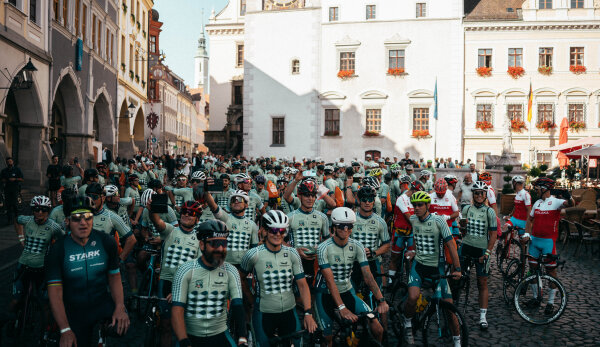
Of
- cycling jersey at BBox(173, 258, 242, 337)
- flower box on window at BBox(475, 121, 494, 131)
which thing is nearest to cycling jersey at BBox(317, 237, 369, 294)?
cycling jersey at BBox(173, 258, 242, 337)

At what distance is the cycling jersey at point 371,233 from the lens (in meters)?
7.18

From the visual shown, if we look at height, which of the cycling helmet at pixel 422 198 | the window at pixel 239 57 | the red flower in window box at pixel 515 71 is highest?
the window at pixel 239 57

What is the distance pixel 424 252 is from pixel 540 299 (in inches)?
101

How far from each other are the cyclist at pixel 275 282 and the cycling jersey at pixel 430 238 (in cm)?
232

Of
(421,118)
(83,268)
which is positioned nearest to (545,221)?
(83,268)

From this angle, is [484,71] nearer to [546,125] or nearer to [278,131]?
[546,125]

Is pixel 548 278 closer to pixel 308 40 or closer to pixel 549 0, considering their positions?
pixel 308 40

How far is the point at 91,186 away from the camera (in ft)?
23.1

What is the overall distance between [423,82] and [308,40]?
31.3ft

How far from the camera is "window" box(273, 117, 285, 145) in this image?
40.4 meters

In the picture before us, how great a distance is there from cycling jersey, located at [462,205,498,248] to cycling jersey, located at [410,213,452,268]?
166 centimetres

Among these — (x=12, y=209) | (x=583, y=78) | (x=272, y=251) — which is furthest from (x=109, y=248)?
(x=583, y=78)

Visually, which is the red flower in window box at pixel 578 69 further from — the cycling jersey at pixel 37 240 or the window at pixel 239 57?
the cycling jersey at pixel 37 240

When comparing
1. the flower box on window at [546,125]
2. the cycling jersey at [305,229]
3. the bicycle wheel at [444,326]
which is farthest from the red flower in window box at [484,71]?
the cycling jersey at [305,229]
